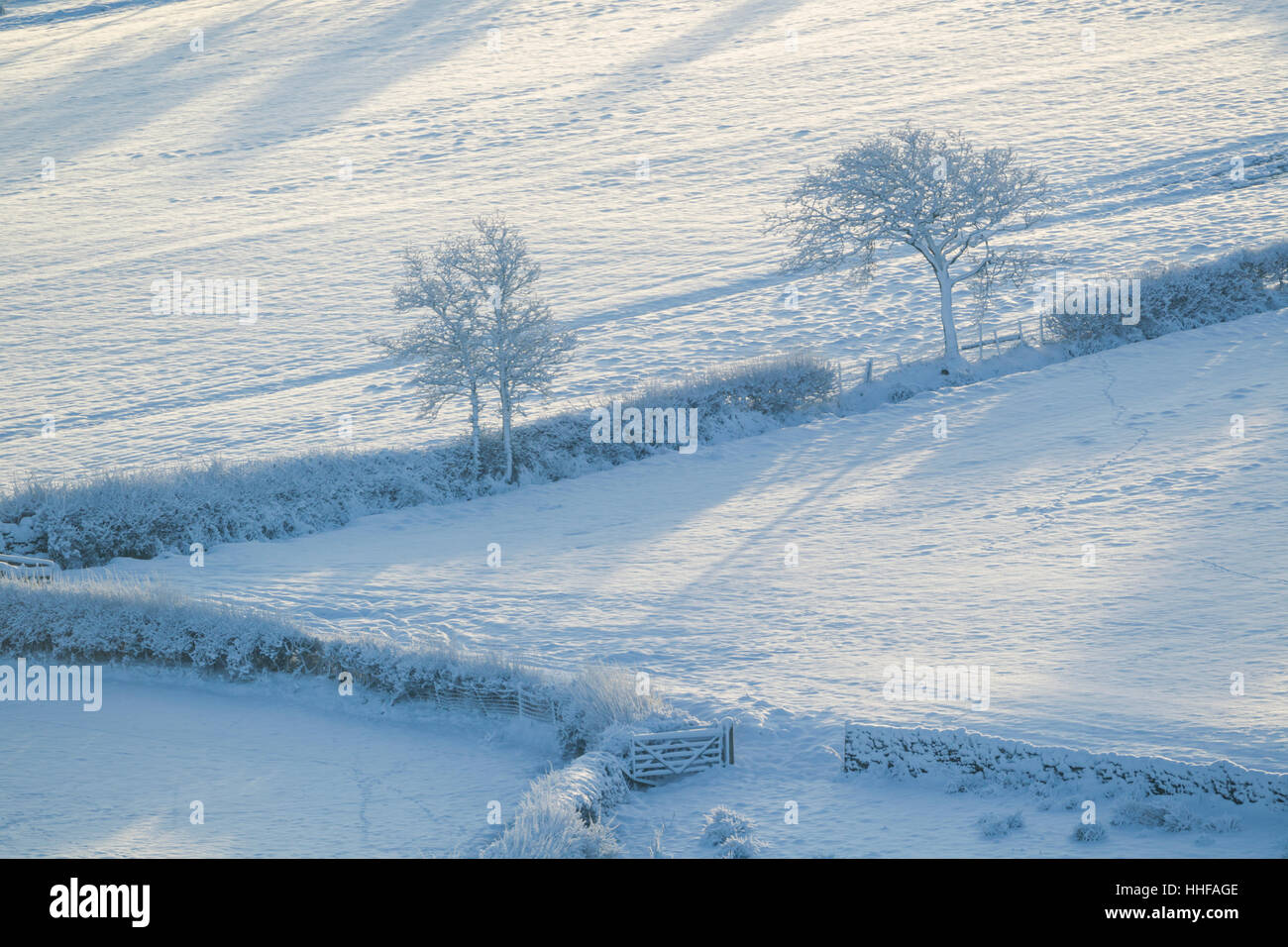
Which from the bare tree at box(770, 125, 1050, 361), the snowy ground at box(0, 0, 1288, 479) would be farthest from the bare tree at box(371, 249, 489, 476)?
the bare tree at box(770, 125, 1050, 361)

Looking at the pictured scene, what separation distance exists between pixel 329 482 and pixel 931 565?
13047 mm

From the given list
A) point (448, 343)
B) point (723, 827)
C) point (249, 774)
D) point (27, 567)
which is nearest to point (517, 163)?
point (448, 343)

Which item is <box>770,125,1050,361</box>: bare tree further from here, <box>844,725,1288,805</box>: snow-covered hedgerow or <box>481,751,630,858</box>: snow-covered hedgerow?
<box>481,751,630,858</box>: snow-covered hedgerow

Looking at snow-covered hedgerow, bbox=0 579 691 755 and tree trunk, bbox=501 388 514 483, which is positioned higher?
tree trunk, bbox=501 388 514 483

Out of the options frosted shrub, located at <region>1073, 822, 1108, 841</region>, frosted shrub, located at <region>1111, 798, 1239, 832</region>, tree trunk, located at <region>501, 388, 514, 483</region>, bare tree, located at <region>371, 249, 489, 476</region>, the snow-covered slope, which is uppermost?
bare tree, located at <region>371, 249, 489, 476</region>

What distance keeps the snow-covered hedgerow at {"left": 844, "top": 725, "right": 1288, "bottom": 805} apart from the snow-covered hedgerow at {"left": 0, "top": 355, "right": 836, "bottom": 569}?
14.5m

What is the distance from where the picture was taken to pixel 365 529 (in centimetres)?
2591

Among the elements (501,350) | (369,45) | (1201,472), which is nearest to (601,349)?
(501,350)

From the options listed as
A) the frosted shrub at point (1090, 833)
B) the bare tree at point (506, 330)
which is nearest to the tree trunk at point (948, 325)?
the bare tree at point (506, 330)

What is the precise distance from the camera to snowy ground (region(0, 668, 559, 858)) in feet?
47.8

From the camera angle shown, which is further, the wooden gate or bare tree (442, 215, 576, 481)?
bare tree (442, 215, 576, 481)

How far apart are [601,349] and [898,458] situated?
11.6 metres

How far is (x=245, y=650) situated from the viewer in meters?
19.8
